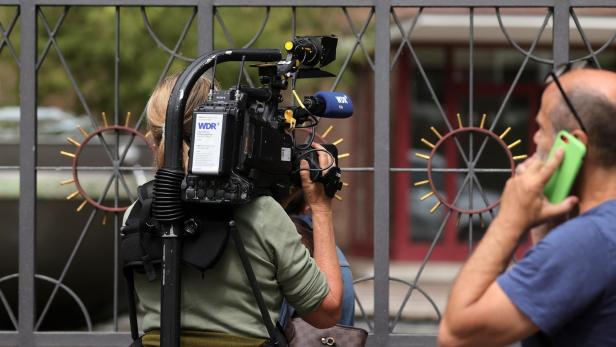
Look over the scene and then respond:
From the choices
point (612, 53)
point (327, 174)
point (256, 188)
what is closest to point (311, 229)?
point (327, 174)

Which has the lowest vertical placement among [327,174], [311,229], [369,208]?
[369,208]

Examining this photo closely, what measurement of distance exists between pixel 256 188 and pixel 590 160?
859mm

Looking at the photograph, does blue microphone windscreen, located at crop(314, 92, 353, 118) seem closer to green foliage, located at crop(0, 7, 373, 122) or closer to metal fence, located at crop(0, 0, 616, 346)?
metal fence, located at crop(0, 0, 616, 346)

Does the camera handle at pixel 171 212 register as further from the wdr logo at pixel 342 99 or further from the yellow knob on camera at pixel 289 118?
the wdr logo at pixel 342 99

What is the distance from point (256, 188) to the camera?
244 centimetres

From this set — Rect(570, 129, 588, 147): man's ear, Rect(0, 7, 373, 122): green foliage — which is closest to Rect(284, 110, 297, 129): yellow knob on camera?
Rect(570, 129, 588, 147): man's ear

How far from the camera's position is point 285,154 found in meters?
2.62

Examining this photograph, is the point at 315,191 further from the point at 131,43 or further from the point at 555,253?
the point at 131,43

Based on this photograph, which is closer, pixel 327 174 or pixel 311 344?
pixel 327 174

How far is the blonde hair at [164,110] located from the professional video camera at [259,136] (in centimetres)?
9

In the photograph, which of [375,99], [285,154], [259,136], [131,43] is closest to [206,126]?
[259,136]

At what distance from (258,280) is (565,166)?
0.85 m

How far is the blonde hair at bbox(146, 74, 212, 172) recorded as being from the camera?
Result: 251cm

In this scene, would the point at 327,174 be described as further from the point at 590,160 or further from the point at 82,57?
the point at 82,57
